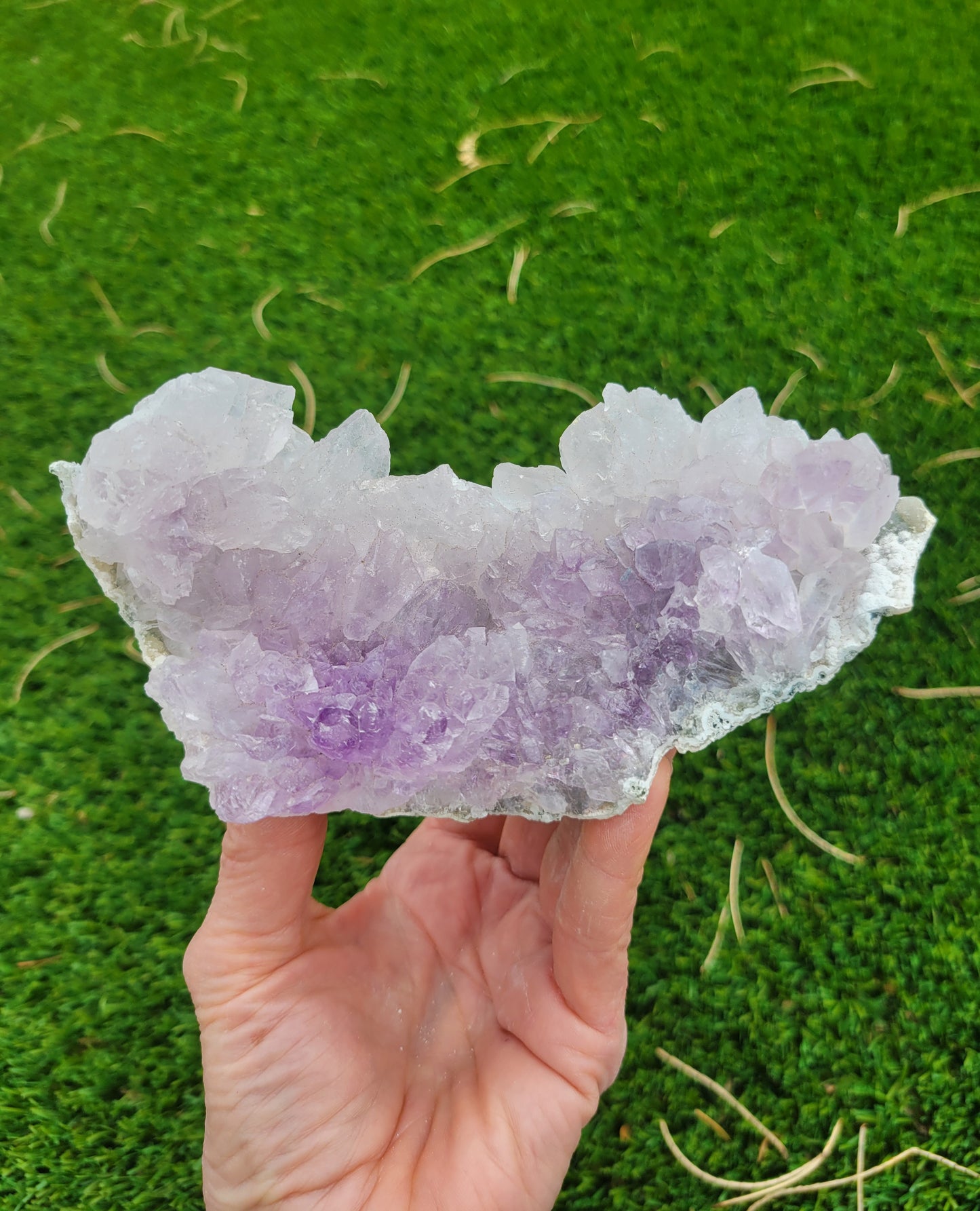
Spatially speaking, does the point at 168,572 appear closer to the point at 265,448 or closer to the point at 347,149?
the point at 265,448

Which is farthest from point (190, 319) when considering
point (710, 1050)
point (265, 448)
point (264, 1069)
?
point (710, 1050)

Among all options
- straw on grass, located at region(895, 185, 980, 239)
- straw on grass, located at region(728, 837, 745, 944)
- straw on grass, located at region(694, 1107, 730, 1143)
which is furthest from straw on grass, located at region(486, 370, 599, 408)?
straw on grass, located at region(694, 1107, 730, 1143)

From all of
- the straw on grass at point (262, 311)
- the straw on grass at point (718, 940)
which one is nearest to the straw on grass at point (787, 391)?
the straw on grass at point (718, 940)

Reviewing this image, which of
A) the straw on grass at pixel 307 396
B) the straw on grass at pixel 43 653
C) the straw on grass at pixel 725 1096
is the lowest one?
the straw on grass at pixel 725 1096

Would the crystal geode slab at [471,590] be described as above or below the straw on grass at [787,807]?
above

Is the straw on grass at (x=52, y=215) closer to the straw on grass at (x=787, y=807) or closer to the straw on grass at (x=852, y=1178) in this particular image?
the straw on grass at (x=787, y=807)

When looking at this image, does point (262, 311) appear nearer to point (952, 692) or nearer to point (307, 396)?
point (307, 396)

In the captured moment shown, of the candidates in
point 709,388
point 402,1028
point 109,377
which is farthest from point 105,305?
point 402,1028
